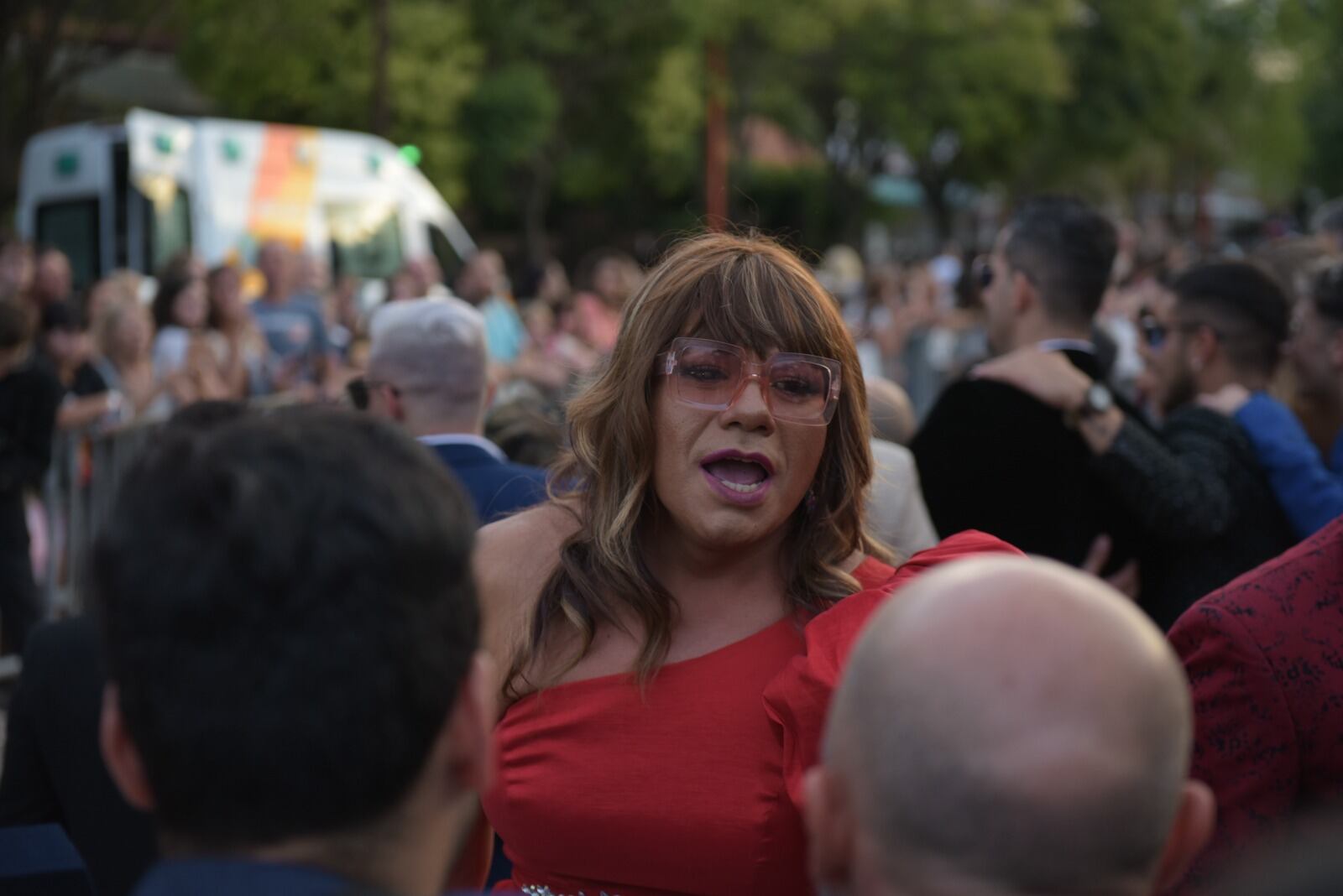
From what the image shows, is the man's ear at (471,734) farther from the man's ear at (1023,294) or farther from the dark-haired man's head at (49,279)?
the dark-haired man's head at (49,279)

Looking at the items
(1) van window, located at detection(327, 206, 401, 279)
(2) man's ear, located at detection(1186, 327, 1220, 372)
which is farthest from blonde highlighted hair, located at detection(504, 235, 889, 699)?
(1) van window, located at detection(327, 206, 401, 279)

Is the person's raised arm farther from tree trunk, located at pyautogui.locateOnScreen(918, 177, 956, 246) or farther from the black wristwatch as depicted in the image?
tree trunk, located at pyautogui.locateOnScreen(918, 177, 956, 246)

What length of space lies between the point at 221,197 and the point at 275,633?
1339 centimetres

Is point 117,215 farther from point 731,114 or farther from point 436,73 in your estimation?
point 731,114

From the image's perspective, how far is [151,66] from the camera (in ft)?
105

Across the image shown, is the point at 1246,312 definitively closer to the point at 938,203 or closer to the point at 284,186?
the point at 284,186

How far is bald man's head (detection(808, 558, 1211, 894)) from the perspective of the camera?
137 centimetres

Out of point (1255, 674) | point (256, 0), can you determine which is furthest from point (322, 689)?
point (256, 0)

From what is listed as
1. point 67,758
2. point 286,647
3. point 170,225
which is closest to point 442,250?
point 170,225

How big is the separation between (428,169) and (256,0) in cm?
494

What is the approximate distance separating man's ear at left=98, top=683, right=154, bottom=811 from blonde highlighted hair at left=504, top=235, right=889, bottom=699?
54.8 inches

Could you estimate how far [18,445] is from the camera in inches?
291

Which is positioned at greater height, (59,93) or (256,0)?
(256,0)

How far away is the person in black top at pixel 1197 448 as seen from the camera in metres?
4.23
